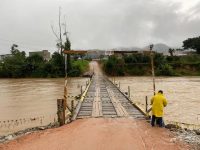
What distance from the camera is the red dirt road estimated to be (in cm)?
950

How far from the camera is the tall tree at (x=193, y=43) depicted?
271 feet

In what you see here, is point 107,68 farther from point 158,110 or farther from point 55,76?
point 158,110

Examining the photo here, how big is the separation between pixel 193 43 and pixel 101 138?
78323 millimetres

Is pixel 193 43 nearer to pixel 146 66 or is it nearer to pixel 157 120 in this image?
pixel 146 66

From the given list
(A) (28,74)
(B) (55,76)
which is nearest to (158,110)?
(B) (55,76)

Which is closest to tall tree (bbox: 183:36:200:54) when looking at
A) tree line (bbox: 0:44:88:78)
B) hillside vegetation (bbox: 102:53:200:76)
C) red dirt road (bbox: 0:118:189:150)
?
hillside vegetation (bbox: 102:53:200:76)

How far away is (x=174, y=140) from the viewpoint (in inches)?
400

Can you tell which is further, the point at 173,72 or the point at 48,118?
the point at 173,72

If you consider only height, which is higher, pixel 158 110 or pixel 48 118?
pixel 158 110

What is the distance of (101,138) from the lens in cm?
1018

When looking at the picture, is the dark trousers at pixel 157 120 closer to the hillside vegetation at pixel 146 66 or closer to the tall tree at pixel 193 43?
the hillside vegetation at pixel 146 66

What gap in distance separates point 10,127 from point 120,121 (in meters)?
5.60

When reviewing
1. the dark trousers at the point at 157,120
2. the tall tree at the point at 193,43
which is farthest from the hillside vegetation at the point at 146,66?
the dark trousers at the point at 157,120

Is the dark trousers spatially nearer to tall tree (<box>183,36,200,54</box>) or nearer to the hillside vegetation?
the hillside vegetation
